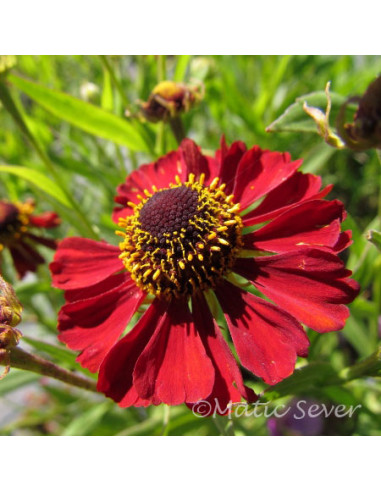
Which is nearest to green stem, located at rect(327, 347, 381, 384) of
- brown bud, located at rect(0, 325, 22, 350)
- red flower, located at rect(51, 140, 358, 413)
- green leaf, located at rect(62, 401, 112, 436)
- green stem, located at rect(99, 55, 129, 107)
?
red flower, located at rect(51, 140, 358, 413)

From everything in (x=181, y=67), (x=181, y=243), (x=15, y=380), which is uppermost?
(x=181, y=67)

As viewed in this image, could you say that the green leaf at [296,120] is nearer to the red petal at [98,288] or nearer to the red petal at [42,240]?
the red petal at [98,288]

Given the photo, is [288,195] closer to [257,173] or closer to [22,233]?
[257,173]

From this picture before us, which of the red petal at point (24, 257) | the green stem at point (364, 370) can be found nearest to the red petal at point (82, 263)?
the green stem at point (364, 370)

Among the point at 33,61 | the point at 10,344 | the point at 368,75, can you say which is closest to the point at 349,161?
the point at 368,75

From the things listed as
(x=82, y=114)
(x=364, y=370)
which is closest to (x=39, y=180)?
(x=82, y=114)

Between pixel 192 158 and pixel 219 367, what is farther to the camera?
pixel 192 158

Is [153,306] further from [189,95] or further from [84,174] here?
[84,174]
